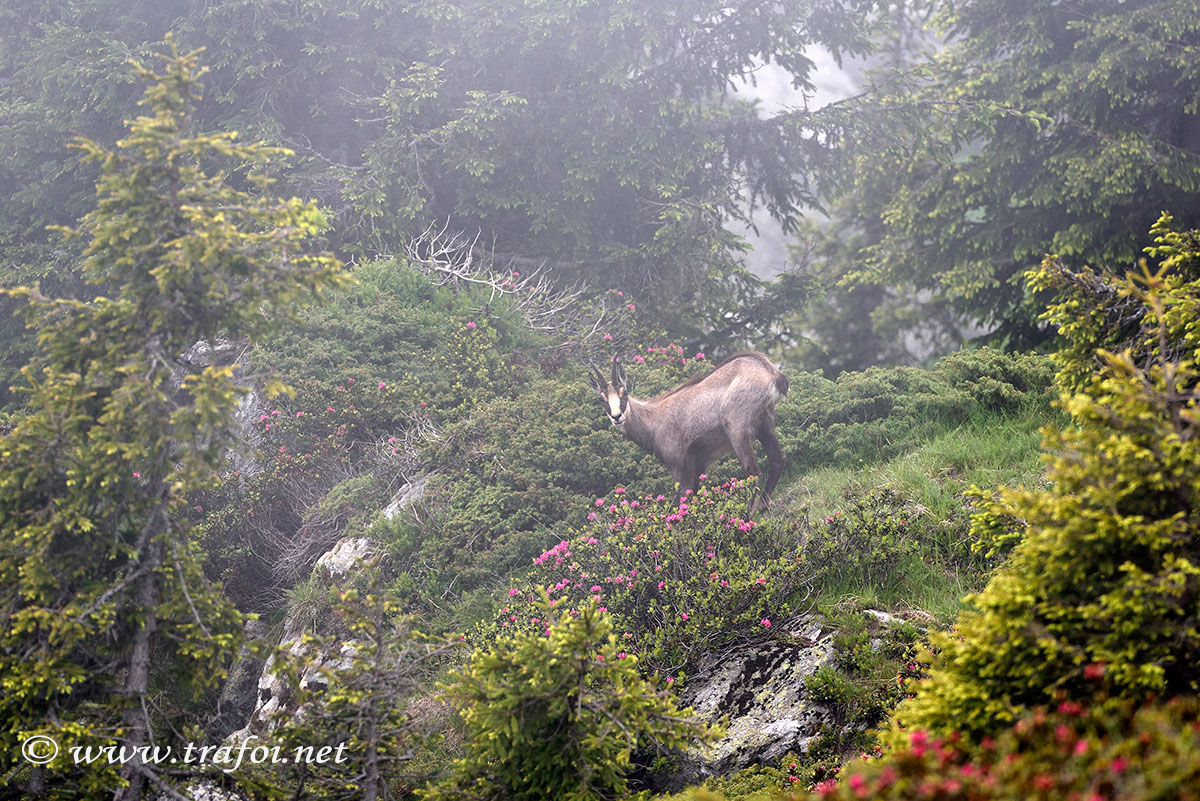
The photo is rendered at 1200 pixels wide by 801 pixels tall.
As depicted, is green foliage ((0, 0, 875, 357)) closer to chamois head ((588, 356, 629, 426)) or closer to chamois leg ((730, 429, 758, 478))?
chamois head ((588, 356, 629, 426))

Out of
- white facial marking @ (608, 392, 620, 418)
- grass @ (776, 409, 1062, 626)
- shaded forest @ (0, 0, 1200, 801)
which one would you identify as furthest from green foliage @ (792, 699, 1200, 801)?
white facial marking @ (608, 392, 620, 418)

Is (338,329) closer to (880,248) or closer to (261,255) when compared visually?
(261,255)

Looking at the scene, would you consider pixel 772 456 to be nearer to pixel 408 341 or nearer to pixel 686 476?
pixel 686 476

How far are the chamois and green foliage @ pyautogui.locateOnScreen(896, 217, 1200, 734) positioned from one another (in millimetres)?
4541

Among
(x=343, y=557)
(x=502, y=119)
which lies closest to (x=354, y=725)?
(x=343, y=557)

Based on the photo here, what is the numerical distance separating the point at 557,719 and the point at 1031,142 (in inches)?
422

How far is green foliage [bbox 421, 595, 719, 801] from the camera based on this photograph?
4.18m

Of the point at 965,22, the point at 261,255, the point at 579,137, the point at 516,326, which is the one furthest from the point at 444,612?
the point at 965,22

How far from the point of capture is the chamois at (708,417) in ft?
26.3

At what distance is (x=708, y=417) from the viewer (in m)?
8.20

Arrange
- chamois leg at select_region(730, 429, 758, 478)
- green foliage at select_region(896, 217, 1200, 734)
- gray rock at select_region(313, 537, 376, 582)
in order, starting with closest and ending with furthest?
green foliage at select_region(896, 217, 1200, 734) → chamois leg at select_region(730, 429, 758, 478) → gray rock at select_region(313, 537, 376, 582)

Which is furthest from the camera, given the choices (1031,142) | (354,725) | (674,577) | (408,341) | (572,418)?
(1031,142)

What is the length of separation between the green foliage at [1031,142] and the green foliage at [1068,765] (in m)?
8.77

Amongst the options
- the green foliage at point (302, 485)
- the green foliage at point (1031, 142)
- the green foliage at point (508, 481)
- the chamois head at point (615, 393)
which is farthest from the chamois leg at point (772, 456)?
the green foliage at point (1031, 142)
